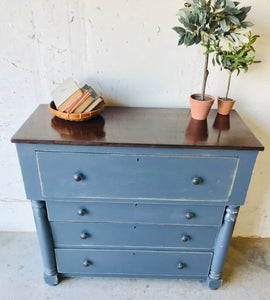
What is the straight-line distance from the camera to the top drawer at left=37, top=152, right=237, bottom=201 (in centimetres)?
120

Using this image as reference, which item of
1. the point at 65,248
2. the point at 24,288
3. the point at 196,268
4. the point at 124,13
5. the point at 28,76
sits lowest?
Answer: the point at 24,288

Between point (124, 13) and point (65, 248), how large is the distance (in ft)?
4.34

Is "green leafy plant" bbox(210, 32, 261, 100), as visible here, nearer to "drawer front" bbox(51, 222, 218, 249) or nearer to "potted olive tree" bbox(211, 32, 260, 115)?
"potted olive tree" bbox(211, 32, 260, 115)

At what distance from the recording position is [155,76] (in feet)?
4.92

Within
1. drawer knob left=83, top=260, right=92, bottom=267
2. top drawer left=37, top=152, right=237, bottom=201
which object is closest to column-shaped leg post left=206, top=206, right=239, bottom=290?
top drawer left=37, top=152, right=237, bottom=201

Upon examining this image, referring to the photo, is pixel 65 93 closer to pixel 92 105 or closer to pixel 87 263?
pixel 92 105

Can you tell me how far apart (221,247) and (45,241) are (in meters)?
0.97

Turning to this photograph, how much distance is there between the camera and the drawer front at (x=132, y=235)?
4.62 ft

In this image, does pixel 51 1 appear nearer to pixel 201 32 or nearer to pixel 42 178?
pixel 201 32

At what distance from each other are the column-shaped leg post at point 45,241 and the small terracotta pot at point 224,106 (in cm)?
108

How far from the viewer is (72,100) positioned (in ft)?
4.35

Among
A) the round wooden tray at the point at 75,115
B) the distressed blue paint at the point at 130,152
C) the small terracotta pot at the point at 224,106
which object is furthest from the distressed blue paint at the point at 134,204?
the small terracotta pot at the point at 224,106

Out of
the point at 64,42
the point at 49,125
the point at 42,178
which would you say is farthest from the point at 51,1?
the point at 42,178

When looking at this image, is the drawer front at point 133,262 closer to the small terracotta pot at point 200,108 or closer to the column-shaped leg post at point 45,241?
the column-shaped leg post at point 45,241
